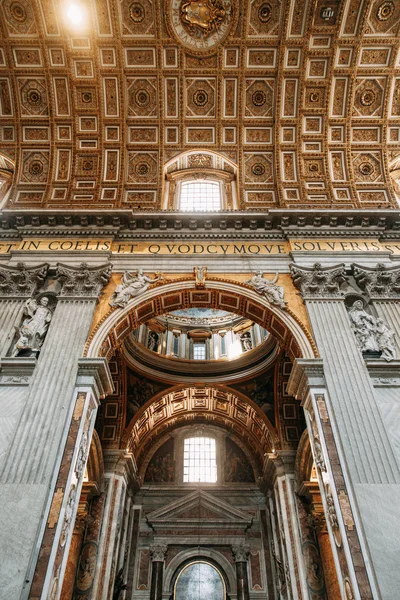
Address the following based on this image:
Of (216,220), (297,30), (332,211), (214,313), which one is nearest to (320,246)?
(332,211)

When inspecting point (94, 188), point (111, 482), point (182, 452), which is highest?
point (94, 188)

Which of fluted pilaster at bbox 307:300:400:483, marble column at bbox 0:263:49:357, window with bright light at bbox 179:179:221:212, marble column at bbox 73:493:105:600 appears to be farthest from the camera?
window with bright light at bbox 179:179:221:212

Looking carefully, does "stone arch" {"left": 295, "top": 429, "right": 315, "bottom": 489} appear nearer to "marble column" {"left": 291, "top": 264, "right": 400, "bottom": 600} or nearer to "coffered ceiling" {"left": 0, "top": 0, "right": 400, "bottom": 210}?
"marble column" {"left": 291, "top": 264, "right": 400, "bottom": 600}

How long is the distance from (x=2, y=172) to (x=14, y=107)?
2121 millimetres

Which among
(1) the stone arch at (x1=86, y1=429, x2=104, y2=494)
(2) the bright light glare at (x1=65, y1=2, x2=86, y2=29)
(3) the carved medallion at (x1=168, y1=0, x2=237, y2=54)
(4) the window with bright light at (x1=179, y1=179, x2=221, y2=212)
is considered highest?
(3) the carved medallion at (x1=168, y1=0, x2=237, y2=54)

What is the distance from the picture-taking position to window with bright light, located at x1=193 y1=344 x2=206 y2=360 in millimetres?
18270

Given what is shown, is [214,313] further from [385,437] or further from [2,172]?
[385,437]

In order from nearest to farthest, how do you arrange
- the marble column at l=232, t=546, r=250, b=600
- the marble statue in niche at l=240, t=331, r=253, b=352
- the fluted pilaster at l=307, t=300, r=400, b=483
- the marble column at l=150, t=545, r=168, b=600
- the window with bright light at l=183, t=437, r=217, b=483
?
the fluted pilaster at l=307, t=300, r=400, b=483 < the marble column at l=150, t=545, r=168, b=600 < the marble column at l=232, t=546, r=250, b=600 < the window with bright light at l=183, t=437, r=217, b=483 < the marble statue in niche at l=240, t=331, r=253, b=352

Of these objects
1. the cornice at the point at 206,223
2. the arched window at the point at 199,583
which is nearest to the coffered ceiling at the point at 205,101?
the cornice at the point at 206,223

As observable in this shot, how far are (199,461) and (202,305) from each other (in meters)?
8.78

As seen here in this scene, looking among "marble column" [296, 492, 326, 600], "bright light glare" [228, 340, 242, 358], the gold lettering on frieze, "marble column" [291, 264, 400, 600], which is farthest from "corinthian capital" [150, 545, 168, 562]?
the gold lettering on frieze

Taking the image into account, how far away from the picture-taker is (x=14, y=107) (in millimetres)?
13500

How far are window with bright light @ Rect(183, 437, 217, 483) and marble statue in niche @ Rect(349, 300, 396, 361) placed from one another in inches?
396

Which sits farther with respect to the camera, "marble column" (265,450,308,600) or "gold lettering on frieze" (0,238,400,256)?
"marble column" (265,450,308,600)
